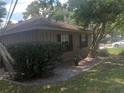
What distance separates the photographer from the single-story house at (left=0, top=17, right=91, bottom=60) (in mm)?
15383

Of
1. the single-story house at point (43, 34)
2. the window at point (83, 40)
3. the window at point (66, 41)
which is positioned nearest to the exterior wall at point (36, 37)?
the single-story house at point (43, 34)

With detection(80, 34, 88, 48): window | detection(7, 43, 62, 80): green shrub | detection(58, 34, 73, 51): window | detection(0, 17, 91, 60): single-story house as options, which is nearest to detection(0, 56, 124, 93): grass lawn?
detection(7, 43, 62, 80): green shrub

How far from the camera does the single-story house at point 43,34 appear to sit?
15.4 metres

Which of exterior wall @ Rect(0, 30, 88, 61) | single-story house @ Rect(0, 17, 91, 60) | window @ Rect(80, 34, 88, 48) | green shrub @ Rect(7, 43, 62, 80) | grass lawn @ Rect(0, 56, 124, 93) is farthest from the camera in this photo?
window @ Rect(80, 34, 88, 48)

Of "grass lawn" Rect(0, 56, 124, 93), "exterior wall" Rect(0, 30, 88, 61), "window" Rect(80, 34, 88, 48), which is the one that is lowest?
"grass lawn" Rect(0, 56, 124, 93)

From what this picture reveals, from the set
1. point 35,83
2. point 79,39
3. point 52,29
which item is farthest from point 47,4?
point 79,39

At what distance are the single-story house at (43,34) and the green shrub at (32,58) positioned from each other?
365 cm

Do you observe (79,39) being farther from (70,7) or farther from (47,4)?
(47,4)

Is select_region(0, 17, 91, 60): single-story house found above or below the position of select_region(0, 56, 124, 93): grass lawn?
above

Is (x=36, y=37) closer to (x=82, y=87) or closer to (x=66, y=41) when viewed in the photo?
(x=66, y=41)

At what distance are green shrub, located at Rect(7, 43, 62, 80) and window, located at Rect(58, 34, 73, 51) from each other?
649 cm

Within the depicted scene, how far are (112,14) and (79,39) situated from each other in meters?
5.57

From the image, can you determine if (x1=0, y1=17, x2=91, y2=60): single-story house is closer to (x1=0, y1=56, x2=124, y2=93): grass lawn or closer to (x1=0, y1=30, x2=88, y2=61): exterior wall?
(x1=0, y1=30, x2=88, y2=61): exterior wall

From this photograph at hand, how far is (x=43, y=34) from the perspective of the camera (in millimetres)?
15930
